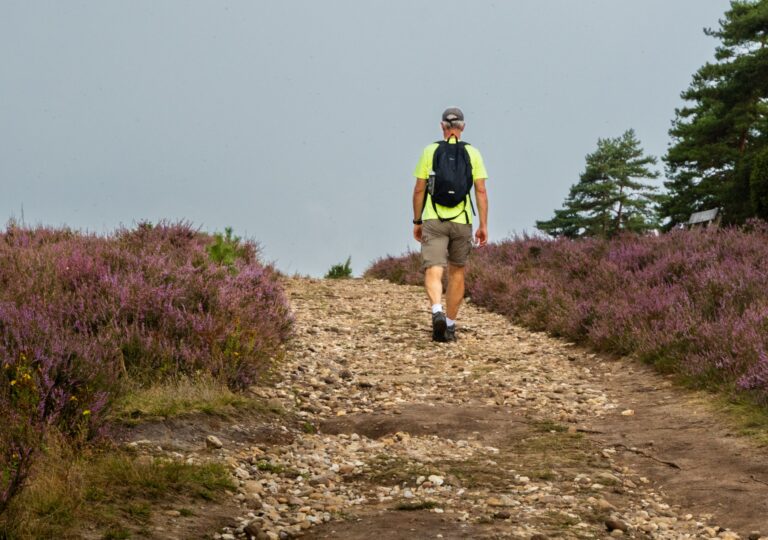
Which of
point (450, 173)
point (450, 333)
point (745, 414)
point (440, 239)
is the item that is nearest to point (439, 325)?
point (450, 333)

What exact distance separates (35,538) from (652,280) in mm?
9664

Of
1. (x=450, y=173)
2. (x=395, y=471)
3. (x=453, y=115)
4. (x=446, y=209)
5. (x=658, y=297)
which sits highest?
(x=453, y=115)

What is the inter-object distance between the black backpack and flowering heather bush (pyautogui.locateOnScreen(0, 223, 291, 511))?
2.52 metres

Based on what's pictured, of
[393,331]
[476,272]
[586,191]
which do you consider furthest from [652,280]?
[586,191]

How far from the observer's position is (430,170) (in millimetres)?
10000

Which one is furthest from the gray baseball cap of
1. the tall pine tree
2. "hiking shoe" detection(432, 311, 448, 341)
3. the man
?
the tall pine tree

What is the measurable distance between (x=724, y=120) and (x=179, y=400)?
25931mm

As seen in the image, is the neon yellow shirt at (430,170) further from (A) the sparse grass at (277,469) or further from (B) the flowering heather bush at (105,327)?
(A) the sparse grass at (277,469)

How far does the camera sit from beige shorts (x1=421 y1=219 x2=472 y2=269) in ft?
33.2

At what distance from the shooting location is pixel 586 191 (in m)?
39.2

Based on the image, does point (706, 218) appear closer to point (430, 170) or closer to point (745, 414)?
point (430, 170)

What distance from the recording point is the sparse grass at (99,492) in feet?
11.6

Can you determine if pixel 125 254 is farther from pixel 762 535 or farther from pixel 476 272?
pixel 476 272

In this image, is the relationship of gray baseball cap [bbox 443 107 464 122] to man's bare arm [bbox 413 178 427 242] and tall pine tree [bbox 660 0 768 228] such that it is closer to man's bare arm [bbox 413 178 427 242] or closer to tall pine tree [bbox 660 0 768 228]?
man's bare arm [bbox 413 178 427 242]
